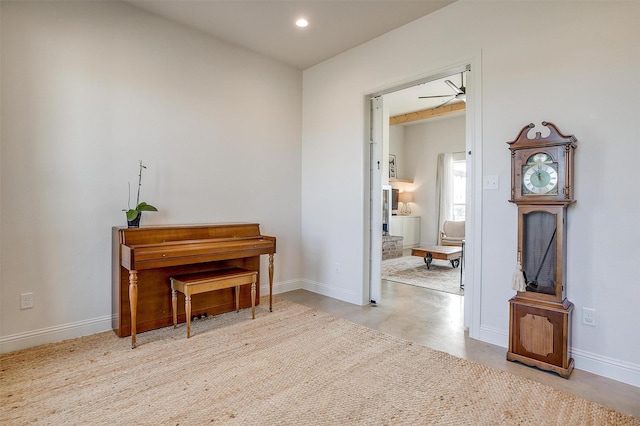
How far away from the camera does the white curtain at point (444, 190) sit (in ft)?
26.4

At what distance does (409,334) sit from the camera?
2.93 m

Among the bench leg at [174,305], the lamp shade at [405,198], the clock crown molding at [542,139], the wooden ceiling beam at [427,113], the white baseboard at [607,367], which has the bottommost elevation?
the white baseboard at [607,367]

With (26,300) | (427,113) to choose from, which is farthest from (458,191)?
(26,300)

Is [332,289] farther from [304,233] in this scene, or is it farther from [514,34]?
[514,34]

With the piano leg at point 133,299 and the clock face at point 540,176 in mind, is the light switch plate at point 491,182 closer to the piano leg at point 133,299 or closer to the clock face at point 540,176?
the clock face at point 540,176

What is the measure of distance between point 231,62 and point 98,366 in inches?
126

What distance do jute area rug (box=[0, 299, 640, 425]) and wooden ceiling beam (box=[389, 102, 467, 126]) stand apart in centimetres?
580

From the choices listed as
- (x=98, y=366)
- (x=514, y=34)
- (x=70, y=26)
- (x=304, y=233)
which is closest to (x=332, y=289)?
(x=304, y=233)

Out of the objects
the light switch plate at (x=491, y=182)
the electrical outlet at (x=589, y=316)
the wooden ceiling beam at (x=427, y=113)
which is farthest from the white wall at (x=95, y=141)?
the wooden ceiling beam at (x=427, y=113)

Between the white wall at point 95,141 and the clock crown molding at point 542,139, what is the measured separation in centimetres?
277

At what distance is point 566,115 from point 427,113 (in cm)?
542

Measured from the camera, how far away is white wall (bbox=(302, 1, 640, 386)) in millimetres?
2158

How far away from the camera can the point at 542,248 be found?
7.81ft

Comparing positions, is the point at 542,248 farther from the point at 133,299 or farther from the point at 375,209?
the point at 133,299
